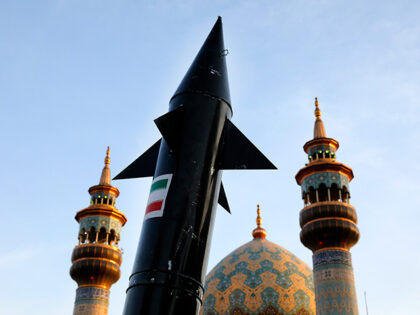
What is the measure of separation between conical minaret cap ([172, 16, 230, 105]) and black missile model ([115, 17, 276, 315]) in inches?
0.7

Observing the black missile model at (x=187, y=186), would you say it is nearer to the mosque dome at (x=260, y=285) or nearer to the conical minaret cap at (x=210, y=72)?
the conical minaret cap at (x=210, y=72)

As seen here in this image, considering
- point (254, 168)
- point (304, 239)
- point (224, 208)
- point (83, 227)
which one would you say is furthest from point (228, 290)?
point (254, 168)

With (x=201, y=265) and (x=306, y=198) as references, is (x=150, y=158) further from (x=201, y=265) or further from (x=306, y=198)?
(x=306, y=198)

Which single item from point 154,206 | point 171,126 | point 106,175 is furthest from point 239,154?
point 106,175

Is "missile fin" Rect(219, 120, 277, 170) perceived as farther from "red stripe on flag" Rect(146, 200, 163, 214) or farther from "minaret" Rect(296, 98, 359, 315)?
"minaret" Rect(296, 98, 359, 315)

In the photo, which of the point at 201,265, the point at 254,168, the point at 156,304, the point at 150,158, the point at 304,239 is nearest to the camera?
the point at 156,304

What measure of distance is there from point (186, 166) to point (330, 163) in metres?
16.0

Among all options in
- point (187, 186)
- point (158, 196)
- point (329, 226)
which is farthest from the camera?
point (329, 226)

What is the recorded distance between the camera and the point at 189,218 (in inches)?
310

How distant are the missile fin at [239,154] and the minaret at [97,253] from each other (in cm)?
1934

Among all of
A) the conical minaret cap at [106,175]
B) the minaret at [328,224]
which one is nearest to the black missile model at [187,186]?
the minaret at [328,224]

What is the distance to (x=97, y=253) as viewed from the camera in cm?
2709

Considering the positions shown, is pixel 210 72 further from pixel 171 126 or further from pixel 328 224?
pixel 328 224

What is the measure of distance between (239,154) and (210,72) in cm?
181
